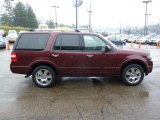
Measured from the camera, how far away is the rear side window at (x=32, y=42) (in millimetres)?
8727

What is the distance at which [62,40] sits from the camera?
882 centimetres

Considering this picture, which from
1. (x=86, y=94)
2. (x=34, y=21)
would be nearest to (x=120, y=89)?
(x=86, y=94)

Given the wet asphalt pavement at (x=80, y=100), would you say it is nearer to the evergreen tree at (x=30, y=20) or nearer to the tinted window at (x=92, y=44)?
the tinted window at (x=92, y=44)

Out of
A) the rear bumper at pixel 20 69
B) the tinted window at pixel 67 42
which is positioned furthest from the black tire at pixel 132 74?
the rear bumper at pixel 20 69

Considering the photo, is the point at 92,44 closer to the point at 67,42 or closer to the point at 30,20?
the point at 67,42

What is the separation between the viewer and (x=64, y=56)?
8.73 meters

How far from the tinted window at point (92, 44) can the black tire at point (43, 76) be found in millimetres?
1347

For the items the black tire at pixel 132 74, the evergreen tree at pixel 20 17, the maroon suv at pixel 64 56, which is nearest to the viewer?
the maroon suv at pixel 64 56

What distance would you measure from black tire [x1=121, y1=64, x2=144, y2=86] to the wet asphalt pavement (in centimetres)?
21

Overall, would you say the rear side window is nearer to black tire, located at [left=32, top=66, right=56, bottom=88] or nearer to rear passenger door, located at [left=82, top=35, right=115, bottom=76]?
black tire, located at [left=32, top=66, right=56, bottom=88]

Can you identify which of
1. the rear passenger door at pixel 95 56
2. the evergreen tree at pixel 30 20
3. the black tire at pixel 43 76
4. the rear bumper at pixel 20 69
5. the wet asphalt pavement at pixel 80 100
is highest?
the evergreen tree at pixel 30 20

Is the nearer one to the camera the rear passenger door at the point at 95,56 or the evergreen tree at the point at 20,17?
the rear passenger door at the point at 95,56

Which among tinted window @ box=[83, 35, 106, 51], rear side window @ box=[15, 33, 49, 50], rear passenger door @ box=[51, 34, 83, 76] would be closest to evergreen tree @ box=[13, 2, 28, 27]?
rear side window @ box=[15, 33, 49, 50]

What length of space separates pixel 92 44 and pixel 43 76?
71.9 inches
